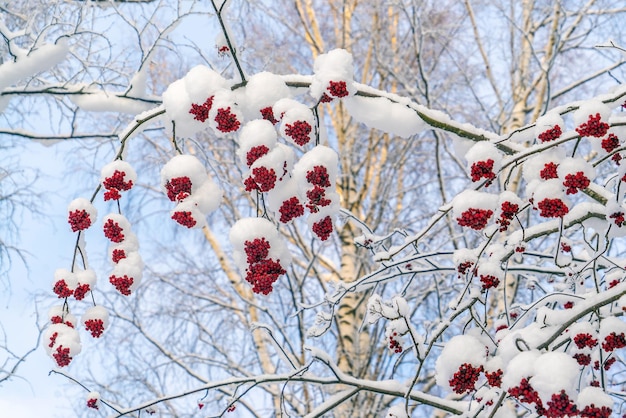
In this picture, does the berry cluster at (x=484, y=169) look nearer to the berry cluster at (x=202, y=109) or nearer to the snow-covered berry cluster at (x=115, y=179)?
the berry cluster at (x=202, y=109)

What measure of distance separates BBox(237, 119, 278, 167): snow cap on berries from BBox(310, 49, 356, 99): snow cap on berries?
0.29m

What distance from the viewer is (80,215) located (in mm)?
2377

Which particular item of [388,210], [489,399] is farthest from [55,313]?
[388,210]

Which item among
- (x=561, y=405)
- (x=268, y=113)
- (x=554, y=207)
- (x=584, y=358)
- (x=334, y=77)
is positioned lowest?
(x=561, y=405)

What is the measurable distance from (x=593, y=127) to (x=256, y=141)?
3.14 ft

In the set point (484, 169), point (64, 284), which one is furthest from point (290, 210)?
point (64, 284)

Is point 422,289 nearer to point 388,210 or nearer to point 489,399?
point 388,210

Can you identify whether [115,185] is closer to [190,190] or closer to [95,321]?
[190,190]

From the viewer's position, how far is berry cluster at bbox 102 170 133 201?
231 cm

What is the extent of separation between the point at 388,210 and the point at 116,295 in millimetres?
3510

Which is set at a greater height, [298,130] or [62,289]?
[298,130]

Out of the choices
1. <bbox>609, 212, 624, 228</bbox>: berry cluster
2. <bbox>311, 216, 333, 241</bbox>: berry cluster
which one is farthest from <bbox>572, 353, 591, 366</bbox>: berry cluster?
<bbox>311, 216, 333, 241</bbox>: berry cluster

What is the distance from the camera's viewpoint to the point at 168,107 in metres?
2.37

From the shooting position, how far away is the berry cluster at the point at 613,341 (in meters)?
2.27
